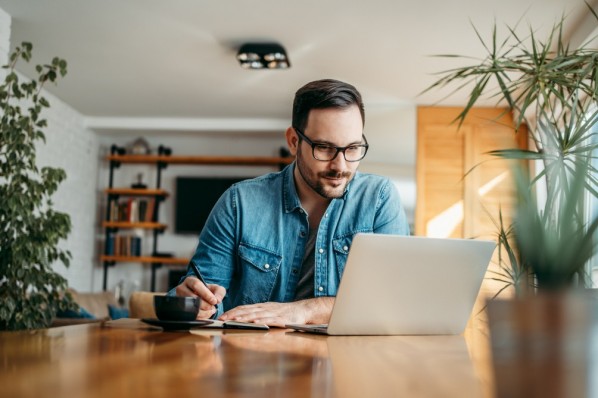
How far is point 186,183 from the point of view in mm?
8203

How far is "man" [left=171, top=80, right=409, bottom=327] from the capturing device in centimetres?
194

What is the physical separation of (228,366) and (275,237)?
1.25 metres

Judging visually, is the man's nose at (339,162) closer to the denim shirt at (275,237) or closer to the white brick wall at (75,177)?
the denim shirt at (275,237)

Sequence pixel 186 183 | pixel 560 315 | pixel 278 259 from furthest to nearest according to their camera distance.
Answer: pixel 186 183 < pixel 278 259 < pixel 560 315

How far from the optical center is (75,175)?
762cm

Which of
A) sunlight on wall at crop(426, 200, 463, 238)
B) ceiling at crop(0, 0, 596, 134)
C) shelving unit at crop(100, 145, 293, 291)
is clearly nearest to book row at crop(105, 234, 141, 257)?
shelving unit at crop(100, 145, 293, 291)

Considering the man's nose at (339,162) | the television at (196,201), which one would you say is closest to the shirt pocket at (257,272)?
the man's nose at (339,162)

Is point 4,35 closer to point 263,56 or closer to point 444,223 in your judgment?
point 263,56

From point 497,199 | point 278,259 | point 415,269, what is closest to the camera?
point 415,269

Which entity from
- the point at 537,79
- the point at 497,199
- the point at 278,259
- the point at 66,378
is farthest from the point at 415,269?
the point at 497,199

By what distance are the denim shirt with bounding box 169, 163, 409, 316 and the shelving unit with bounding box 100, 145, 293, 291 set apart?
5761 mm

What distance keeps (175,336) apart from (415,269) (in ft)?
1.60

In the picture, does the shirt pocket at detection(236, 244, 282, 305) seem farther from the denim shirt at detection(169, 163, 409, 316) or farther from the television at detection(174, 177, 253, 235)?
the television at detection(174, 177, 253, 235)

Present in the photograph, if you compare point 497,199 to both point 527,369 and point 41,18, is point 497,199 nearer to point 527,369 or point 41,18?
point 41,18
